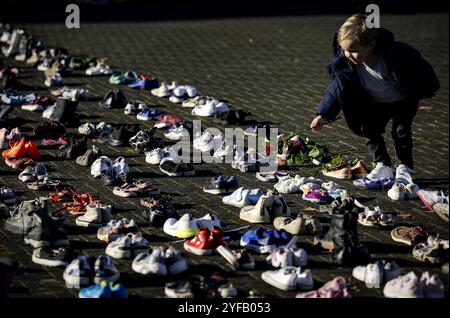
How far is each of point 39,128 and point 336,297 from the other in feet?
17.8

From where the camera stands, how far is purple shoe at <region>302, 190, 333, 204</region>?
28.6 ft

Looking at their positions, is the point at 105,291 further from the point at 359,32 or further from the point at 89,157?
the point at 89,157

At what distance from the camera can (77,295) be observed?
6688 mm

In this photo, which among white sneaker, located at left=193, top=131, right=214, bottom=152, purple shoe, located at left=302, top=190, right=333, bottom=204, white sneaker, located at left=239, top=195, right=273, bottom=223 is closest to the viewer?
white sneaker, located at left=239, top=195, right=273, bottom=223

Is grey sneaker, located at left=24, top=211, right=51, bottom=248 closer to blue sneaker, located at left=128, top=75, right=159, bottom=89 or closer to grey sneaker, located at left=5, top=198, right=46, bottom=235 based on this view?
grey sneaker, located at left=5, top=198, right=46, bottom=235

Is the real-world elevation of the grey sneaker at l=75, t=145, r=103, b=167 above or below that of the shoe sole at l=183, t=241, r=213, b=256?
below

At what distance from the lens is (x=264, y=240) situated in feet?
24.7

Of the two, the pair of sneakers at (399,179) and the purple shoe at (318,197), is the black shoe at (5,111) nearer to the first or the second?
the purple shoe at (318,197)

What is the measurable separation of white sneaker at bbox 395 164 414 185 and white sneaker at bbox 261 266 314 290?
8.24 ft

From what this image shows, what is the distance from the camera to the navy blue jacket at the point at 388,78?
861 cm

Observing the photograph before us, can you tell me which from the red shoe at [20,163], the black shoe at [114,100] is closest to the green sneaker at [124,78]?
the black shoe at [114,100]

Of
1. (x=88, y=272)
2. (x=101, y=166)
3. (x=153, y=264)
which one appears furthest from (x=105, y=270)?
(x=101, y=166)

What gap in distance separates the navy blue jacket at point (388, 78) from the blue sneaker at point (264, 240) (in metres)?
1.81

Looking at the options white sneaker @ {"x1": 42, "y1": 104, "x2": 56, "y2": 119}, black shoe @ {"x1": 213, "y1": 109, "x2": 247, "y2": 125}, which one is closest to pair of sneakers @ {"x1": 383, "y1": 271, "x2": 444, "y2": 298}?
black shoe @ {"x1": 213, "y1": 109, "x2": 247, "y2": 125}
